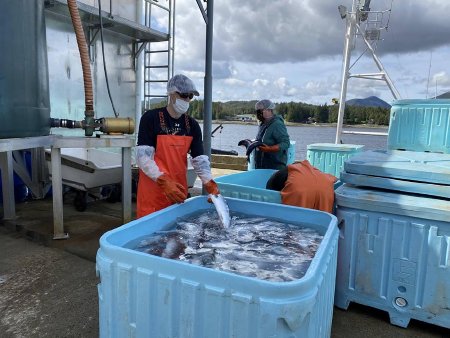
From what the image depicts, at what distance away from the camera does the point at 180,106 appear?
2979mm

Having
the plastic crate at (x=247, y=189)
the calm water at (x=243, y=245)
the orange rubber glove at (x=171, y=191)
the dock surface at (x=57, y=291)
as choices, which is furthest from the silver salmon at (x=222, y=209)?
the dock surface at (x=57, y=291)

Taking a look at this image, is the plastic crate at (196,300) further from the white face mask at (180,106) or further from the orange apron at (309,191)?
the white face mask at (180,106)

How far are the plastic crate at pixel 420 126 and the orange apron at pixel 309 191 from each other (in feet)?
4.68

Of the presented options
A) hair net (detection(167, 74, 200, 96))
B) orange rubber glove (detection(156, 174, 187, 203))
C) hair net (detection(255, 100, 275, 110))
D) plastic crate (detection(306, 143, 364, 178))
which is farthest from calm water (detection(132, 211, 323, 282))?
plastic crate (detection(306, 143, 364, 178))

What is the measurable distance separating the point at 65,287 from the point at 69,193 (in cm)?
367

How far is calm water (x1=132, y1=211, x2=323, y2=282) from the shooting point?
165cm

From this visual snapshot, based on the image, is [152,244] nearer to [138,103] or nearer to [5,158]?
[5,158]

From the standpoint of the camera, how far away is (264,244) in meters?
Result: 2.04

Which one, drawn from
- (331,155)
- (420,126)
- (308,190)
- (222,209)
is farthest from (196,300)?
(331,155)

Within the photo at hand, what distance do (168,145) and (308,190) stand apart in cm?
124

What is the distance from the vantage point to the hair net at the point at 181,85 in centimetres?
293

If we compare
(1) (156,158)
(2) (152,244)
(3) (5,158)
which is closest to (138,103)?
(3) (5,158)

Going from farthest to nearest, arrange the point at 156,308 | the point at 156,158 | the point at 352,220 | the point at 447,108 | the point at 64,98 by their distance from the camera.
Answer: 1. the point at 64,98
2. the point at 447,108
3. the point at 156,158
4. the point at 352,220
5. the point at 156,308

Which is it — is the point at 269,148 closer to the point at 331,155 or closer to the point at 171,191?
the point at 331,155
